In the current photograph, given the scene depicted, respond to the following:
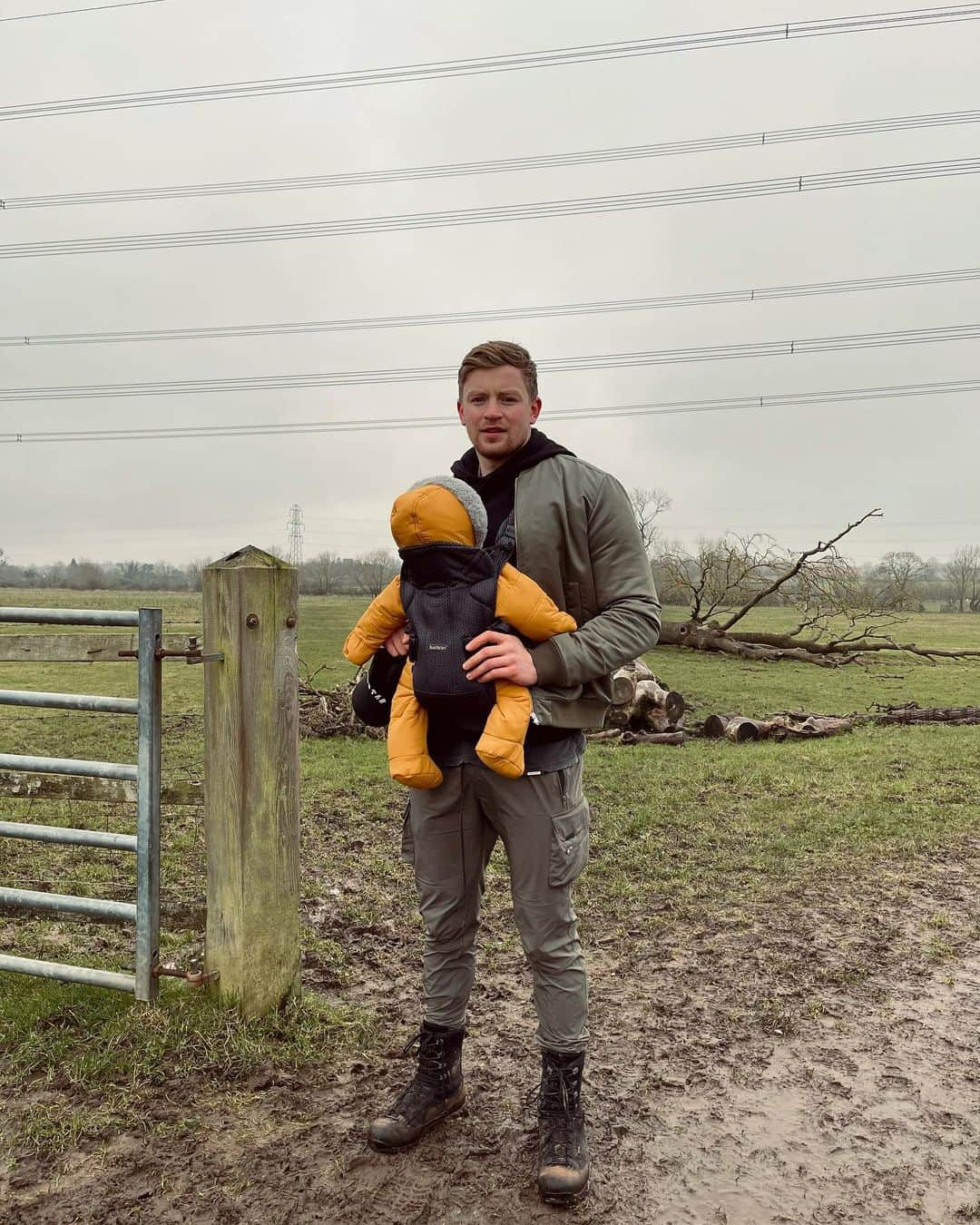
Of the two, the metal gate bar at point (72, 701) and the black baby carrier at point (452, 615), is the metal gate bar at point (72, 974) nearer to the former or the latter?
the metal gate bar at point (72, 701)

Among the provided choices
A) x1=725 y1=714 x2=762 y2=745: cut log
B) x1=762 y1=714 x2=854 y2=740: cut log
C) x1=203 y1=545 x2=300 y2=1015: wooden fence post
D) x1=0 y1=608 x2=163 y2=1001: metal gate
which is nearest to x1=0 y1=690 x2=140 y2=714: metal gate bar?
x1=0 y1=608 x2=163 y2=1001: metal gate

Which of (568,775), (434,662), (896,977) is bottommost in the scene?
(896,977)

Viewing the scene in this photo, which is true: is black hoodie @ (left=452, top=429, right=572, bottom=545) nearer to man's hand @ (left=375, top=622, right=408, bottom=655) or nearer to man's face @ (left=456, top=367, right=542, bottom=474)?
man's face @ (left=456, top=367, right=542, bottom=474)

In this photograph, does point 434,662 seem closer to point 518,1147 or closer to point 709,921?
point 518,1147

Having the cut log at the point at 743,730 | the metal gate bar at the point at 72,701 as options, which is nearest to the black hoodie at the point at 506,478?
the metal gate bar at the point at 72,701

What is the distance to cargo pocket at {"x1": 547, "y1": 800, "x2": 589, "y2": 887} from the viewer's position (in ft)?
8.36

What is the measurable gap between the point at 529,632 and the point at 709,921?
9.50ft

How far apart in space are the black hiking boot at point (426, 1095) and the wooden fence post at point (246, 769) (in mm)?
698

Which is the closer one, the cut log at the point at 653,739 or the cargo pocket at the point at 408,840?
the cargo pocket at the point at 408,840

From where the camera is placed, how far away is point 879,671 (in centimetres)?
2055

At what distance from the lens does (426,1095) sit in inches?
109

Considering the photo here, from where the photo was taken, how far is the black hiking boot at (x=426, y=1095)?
2.66 m

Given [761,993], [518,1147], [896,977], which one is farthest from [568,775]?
[896,977]

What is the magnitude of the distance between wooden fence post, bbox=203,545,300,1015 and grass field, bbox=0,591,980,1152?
0.15m
